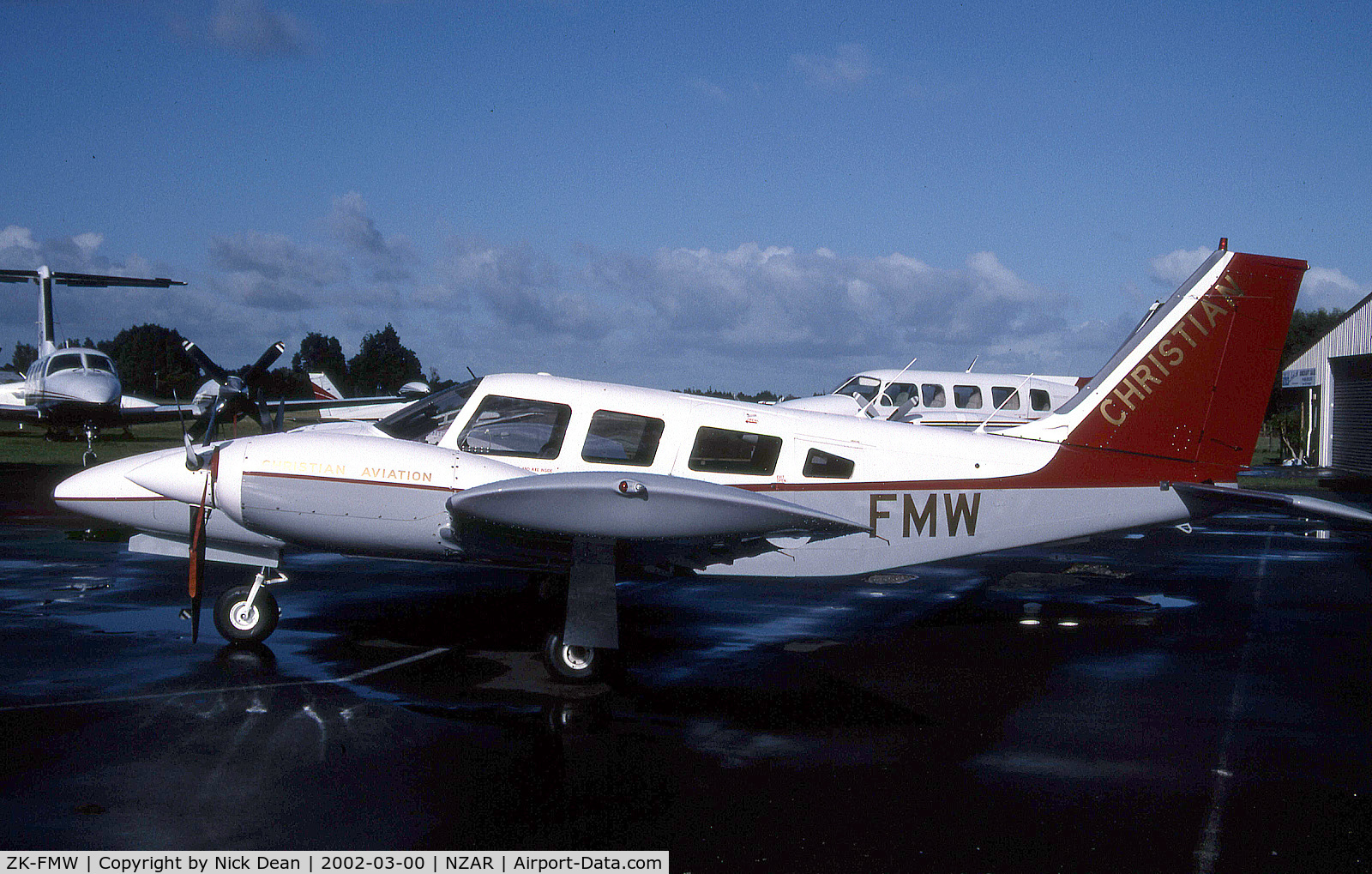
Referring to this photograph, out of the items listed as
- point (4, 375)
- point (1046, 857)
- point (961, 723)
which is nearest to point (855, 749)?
point (961, 723)

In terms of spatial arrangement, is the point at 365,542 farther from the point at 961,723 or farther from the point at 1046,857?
the point at 1046,857

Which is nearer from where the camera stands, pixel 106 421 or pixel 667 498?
pixel 667 498

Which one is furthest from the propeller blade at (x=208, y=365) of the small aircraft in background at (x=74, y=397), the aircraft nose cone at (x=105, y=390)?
the aircraft nose cone at (x=105, y=390)

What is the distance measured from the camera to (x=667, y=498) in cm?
707

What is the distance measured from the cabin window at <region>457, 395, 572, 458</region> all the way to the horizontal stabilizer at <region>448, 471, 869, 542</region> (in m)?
1.71

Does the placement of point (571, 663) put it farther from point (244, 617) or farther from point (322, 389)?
point (322, 389)

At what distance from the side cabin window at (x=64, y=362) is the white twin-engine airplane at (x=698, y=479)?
94.9ft

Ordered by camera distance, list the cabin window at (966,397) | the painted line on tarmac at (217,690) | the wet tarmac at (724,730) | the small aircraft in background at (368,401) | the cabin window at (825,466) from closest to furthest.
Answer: the wet tarmac at (724,730) < the painted line on tarmac at (217,690) < the cabin window at (825,466) < the small aircraft in background at (368,401) < the cabin window at (966,397)

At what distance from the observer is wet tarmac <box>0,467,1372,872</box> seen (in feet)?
16.7

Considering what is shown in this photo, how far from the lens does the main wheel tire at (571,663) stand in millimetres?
8148

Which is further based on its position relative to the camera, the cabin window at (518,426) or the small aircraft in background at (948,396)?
the small aircraft in background at (948,396)

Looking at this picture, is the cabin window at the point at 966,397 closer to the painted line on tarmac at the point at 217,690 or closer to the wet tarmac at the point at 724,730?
the wet tarmac at the point at 724,730

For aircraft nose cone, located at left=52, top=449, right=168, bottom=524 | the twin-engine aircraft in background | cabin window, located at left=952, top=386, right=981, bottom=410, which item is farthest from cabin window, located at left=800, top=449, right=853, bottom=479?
the twin-engine aircraft in background

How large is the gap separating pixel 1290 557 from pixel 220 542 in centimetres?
1616
